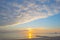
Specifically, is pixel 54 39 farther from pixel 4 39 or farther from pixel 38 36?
pixel 4 39

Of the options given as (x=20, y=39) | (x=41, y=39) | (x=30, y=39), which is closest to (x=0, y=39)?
(x=20, y=39)

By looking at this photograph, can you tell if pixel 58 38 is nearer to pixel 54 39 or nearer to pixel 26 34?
Answer: pixel 54 39

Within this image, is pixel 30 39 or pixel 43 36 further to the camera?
pixel 43 36

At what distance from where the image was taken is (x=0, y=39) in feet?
19.0

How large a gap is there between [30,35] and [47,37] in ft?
2.69

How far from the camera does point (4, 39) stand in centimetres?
566

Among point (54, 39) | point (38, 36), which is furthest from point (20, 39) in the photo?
point (54, 39)

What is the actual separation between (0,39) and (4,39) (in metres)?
0.21

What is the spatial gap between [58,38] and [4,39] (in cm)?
204

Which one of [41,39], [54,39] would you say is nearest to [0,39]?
[41,39]

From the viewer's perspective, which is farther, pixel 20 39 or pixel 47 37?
pixel 47 37

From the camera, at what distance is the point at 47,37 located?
20.2 feet

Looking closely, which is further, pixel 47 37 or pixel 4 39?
pixel 47 37

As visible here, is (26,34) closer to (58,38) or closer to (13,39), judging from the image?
(13,39)
